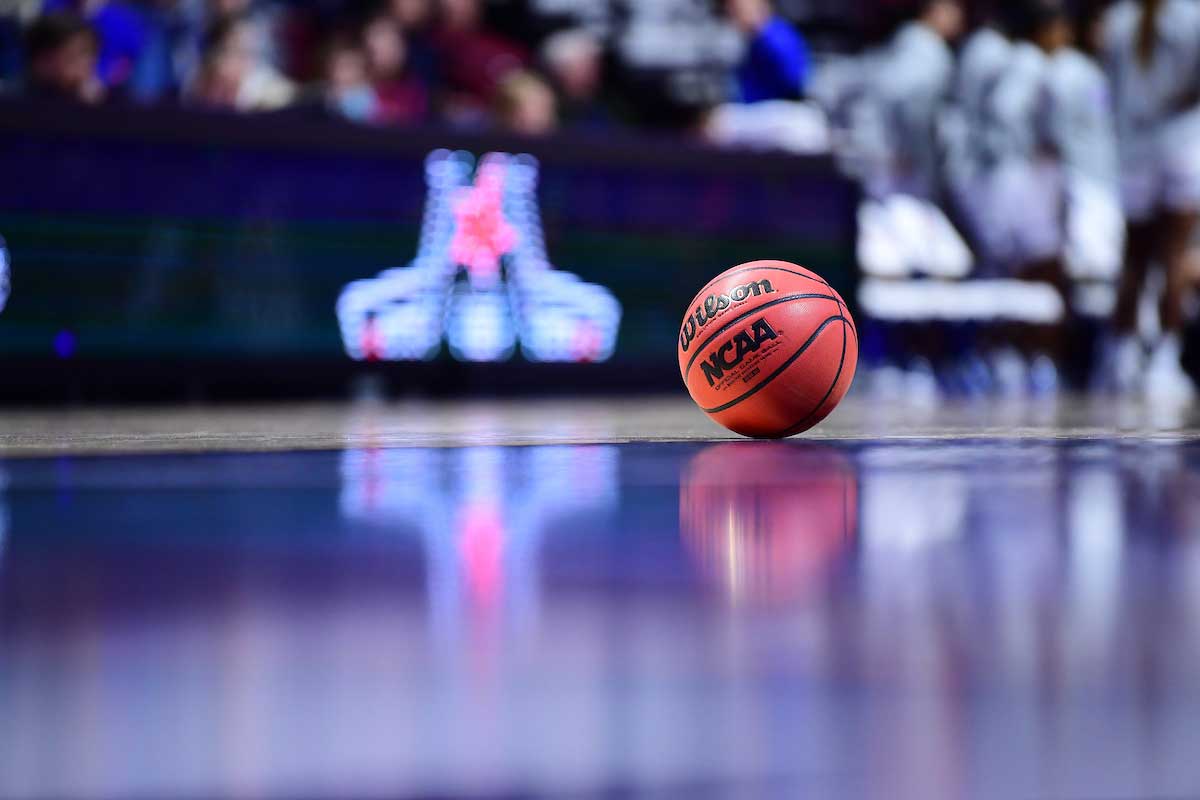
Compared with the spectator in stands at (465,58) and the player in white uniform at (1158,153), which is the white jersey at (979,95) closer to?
the player in white uniform at (1158,153)

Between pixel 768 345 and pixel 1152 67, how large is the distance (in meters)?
5.58

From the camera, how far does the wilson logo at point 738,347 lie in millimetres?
2625

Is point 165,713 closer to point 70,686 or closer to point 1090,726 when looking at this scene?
point 70,686

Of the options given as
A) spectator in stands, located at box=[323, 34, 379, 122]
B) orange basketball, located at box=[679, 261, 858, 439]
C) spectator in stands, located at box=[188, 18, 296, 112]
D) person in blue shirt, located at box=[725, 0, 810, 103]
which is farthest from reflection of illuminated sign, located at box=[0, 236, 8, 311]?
person in blue shirt, located at box=[725, 0, 810, 103]

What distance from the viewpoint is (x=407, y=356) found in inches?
246

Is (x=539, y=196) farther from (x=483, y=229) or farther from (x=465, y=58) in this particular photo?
(x=465, y=58)

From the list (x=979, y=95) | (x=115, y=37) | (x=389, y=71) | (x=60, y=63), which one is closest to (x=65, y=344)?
(x=60, y=63)

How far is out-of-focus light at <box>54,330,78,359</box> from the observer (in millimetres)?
5645

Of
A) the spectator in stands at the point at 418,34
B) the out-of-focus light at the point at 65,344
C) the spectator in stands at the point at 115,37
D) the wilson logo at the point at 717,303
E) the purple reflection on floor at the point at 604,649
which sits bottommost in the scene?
the purple reflection on floor at the point at 604,649

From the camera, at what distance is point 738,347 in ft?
8.70

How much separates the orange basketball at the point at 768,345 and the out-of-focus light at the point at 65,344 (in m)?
3.83

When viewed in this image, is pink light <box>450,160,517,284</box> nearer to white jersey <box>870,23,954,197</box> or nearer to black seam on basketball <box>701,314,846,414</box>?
black seam on basketball <box>701,314,846,414</box>

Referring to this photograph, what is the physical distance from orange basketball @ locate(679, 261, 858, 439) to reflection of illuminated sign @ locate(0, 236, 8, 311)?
3903 millimetres

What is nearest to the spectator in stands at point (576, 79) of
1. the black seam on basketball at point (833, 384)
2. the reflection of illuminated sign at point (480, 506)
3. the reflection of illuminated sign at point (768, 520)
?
the black seam on basketball at point (833, 384)
